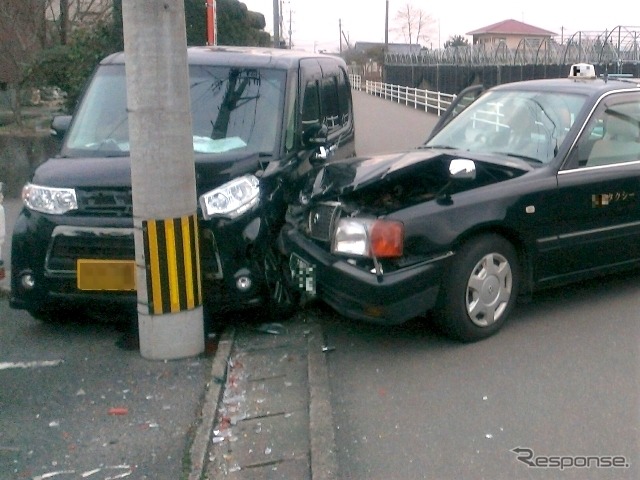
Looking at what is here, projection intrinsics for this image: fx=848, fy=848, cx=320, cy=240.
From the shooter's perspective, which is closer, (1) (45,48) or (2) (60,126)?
(2) (60,126)

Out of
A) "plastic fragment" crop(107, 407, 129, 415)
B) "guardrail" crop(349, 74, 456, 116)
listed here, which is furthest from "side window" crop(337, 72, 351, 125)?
"guardrail" crop(349, 74, 456, 116)

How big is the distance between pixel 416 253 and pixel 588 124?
1844 mm

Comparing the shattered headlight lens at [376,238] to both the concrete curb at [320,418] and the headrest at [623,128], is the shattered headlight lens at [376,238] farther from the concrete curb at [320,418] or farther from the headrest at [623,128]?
the headrest at [623,128]

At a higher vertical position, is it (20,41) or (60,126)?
(20,41)

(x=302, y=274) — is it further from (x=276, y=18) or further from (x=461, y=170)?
(x=276, y=18)

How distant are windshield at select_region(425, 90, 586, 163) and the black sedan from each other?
1 cm

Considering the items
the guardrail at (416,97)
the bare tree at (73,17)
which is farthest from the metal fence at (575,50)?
the bare tree at (73,17)

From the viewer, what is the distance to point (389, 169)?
550 cm

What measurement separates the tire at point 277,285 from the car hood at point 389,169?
497 mm

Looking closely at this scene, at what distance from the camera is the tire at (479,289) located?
524cm

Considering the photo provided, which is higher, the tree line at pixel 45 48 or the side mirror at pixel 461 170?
the tree line at pixel 45 48

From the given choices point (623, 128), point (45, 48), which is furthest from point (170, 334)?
point (45, 48)

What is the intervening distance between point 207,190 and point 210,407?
5.27 feet

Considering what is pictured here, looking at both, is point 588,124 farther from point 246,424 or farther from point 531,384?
point 246,424
